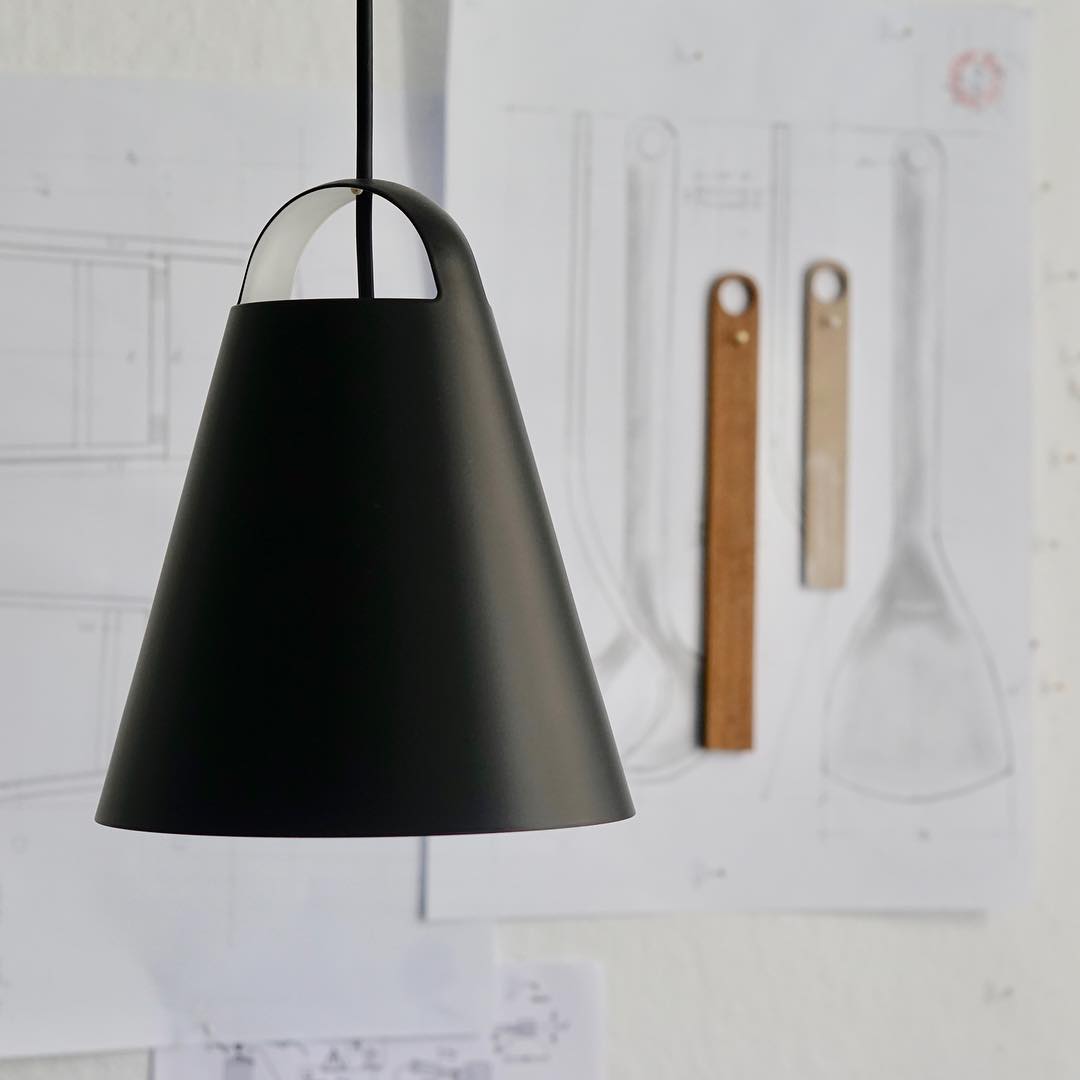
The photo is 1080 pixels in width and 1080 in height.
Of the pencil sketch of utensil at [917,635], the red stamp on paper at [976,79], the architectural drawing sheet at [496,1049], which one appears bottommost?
the architectural drawing sheet at [496,1049]

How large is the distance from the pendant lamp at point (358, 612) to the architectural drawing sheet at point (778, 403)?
0.54m

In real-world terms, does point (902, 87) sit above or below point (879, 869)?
above

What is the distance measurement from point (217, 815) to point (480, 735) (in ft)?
0.29

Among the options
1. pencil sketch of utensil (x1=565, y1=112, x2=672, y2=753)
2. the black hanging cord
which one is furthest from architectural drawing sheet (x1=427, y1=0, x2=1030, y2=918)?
the black hanging cord

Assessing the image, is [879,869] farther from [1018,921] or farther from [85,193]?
[85,193]

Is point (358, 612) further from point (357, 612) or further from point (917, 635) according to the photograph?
point (917, 635)

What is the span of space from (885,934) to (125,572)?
0.59m

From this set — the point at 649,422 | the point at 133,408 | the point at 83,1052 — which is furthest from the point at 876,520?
the point at 83,1052

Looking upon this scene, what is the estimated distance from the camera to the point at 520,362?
1070 millimetres

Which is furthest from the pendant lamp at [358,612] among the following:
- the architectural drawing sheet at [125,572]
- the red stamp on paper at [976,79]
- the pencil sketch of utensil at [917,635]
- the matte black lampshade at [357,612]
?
the red stamp on paper at [976,79]

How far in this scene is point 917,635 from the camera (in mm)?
1121

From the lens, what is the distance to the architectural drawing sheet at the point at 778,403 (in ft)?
3.51

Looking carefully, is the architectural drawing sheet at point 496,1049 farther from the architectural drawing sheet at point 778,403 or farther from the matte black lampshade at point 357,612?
the matte black lampshade at point 357,612

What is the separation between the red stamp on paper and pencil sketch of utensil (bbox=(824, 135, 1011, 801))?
0.04 m
